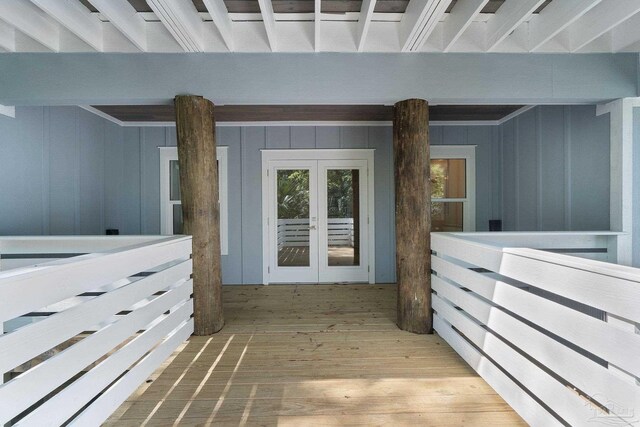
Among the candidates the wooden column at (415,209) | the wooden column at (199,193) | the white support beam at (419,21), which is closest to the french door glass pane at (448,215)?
the wooden column at (415,209)

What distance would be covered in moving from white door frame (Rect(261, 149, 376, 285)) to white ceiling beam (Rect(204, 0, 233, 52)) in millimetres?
1894

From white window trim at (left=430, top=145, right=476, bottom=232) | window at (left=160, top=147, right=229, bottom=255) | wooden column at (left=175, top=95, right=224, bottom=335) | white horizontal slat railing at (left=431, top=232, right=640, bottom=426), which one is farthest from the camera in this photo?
white window trim at (left=430, top=145, right=476, bottom=232)

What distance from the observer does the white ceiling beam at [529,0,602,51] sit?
84.0 inches

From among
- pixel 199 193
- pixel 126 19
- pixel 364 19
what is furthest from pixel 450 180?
pixel 126 19

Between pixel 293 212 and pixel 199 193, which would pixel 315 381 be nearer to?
pixel 199 193

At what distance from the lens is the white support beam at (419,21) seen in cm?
211

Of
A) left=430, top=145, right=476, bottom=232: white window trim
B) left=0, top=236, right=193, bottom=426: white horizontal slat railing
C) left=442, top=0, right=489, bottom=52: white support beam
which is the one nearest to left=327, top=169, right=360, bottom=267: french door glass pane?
left=430, top=145, right=476, bottom=232: white window trim

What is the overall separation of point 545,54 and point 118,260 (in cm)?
385

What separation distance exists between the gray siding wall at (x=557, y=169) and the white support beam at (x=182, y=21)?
12.9 ft

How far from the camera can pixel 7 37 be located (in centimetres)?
263

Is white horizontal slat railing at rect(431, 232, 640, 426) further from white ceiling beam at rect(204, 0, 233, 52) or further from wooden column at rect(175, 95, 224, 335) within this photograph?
white ceiling beam at rect(204, 0, 233, 52)

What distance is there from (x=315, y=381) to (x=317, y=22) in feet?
8.65

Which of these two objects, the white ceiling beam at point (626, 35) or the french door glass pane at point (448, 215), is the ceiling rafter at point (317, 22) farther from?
the french door glass pane at point (448, 215)

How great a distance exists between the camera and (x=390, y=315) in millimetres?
3277
